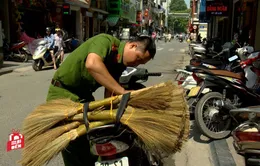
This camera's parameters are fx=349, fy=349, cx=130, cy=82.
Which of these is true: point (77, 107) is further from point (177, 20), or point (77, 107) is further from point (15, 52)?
point (177, 20)

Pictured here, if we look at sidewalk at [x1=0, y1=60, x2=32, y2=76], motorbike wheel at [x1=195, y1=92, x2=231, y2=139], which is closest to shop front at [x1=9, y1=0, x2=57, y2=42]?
sidewalk at [x1=0, y1=60, x2=32, y2=76]

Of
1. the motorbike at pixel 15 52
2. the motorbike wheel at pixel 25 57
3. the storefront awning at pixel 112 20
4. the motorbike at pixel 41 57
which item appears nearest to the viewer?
the motorbike at pixel 41 57

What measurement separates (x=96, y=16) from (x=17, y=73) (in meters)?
23.9

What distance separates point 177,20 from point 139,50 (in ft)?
457

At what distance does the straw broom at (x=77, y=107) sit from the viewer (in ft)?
7.35

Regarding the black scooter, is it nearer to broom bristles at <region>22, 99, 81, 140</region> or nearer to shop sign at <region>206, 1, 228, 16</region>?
broom bristles at <region>22, 99, 81, 140</region>

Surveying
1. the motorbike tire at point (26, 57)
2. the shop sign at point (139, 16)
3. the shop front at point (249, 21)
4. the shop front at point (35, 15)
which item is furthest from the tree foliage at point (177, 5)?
the motorbike tire at point (26, 57)

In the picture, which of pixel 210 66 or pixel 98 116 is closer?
pixel 98 116

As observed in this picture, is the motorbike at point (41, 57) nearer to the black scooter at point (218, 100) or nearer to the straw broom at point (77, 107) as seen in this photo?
the black scooter at point (218, 100)

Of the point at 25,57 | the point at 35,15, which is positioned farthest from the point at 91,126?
the point at 35,15

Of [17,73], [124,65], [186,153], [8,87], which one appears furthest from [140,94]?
[17,73]

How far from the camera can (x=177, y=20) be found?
138m

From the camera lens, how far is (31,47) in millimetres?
15383

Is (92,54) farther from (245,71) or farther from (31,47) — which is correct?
(31,47)
